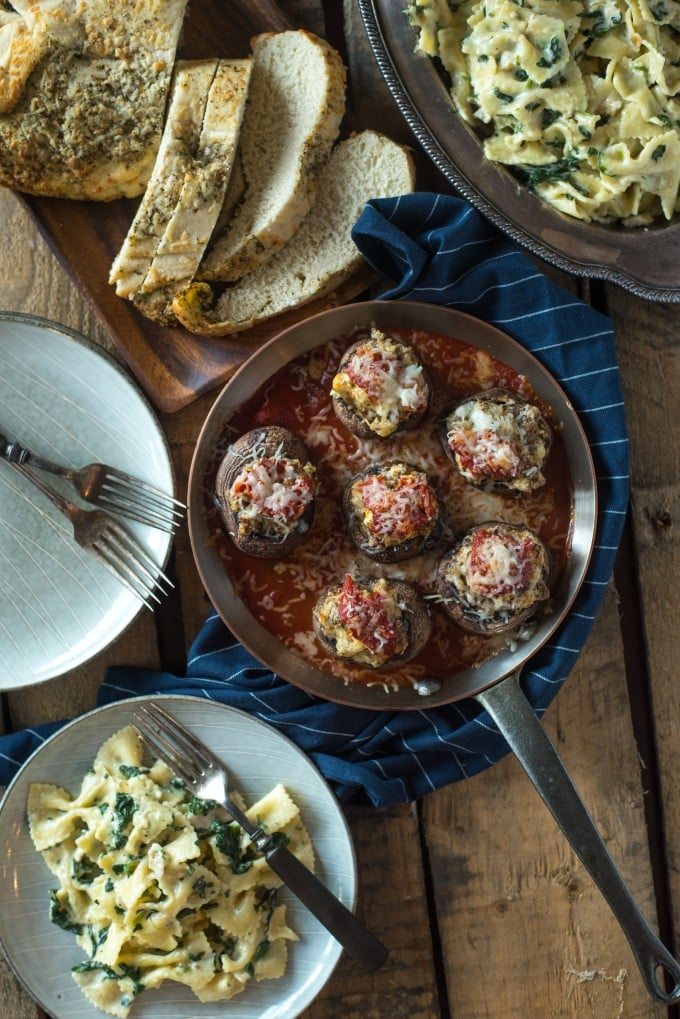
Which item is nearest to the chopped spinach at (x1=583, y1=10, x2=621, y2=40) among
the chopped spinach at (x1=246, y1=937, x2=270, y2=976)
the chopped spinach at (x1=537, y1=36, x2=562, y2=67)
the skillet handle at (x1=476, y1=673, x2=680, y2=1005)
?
the chopped spinach at (x1=537, y1=36, x2=562, y2=67)

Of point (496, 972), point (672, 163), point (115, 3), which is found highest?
point (115, 3)

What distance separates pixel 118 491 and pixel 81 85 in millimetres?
1440

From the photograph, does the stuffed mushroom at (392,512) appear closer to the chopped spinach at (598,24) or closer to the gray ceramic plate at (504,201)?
the gray ceramic plate at (504,201)

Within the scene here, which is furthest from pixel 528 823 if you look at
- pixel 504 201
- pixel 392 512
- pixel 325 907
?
pixel 504 201

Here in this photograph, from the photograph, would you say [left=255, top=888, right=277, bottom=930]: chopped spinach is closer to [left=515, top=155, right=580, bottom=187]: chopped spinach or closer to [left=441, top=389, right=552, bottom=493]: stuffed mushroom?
[left=441, top=389, right=552, bottom=493]: stuffed mushroom

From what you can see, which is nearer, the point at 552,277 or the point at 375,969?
the point at 375,969

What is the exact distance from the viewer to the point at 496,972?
3.47 m

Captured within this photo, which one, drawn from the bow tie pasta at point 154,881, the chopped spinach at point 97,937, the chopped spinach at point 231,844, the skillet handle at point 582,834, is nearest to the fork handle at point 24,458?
the bow tie pasta at point 154,881

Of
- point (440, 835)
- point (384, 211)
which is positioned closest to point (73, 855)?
point (440, 835)

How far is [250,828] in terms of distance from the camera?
3182 millimetres

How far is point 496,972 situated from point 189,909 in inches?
47.5

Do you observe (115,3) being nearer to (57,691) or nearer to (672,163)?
(672,163)

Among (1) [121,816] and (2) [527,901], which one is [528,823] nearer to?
(2) [527,901]

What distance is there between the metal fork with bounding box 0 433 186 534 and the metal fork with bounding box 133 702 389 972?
2.29 feet
